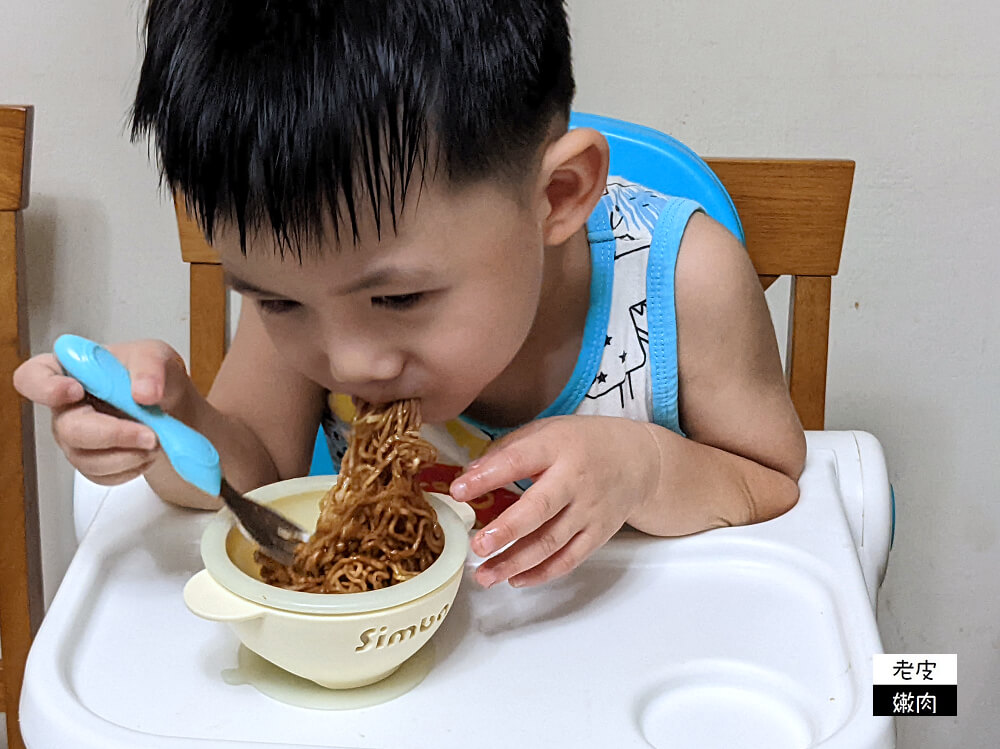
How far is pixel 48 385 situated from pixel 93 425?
3cm

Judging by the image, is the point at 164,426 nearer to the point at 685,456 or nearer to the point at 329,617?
the point at 329,617

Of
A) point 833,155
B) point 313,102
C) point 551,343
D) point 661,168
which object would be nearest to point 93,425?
point 313,102

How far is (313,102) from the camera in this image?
51 cm

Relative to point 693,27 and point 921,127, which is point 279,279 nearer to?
point 693,27

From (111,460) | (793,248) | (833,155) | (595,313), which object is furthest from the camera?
(833,155)

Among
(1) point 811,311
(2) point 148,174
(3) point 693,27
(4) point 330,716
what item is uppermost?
(3) point 693,27

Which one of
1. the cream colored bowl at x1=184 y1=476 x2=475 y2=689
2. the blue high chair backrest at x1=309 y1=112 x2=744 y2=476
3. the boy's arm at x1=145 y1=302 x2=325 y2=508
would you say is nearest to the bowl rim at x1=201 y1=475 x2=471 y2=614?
the cream colored bowl at x1=184 y1=476 x2=475 y2=689

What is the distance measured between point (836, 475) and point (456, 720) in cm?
37

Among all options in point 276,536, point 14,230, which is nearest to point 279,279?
point 276,536

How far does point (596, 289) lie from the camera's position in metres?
0.84

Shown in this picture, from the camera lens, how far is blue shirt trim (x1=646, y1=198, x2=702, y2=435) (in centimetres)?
81

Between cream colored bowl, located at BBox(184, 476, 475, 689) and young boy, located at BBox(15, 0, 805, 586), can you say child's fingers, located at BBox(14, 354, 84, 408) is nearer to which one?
young boy, located at BBox(15, 0, 805, 586)

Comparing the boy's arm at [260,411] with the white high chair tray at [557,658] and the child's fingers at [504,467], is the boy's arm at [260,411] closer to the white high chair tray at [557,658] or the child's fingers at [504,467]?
the white high chair tray at [557,658]

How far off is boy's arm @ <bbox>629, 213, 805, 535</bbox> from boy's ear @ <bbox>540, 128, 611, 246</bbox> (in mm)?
152
